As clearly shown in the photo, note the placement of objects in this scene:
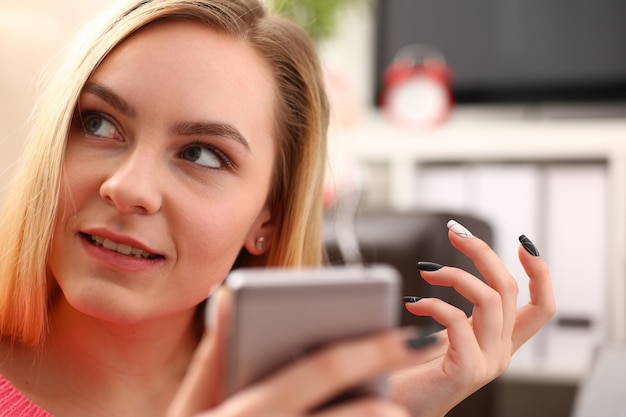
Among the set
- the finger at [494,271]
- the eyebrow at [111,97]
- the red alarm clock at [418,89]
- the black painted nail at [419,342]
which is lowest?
the black painted nail at [419,342]

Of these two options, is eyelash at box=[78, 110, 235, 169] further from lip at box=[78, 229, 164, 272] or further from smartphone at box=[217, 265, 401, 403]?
smartphone at box=[217, 265, 401, 403]

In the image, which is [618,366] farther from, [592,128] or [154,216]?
[592,128]

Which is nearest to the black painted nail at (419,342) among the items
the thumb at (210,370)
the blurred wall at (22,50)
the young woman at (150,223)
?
the thumb at (210,370)

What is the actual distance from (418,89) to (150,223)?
6.45ft

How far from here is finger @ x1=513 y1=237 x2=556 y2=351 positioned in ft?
2.85

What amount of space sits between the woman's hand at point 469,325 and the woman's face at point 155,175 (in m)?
0.25

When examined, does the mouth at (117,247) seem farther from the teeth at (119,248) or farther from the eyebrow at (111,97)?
the eyebrow at (111,97)

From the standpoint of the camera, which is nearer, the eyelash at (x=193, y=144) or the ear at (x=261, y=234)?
the eyelash at (x=193, y=144)

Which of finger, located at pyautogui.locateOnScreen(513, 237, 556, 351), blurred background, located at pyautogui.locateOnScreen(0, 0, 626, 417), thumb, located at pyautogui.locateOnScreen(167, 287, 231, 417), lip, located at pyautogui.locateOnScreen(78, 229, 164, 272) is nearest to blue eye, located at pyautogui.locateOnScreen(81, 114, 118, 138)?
lip, located at pyautogui.locateOnScreen(78, 229, 164, 272)

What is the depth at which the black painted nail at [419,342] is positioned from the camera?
524 millimetres

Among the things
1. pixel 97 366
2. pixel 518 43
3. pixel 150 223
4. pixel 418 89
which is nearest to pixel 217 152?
pixel 150 223

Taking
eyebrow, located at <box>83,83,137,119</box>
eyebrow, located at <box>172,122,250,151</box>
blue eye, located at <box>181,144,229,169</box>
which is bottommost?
blue eye, located at <box>181,144,229,169</box>

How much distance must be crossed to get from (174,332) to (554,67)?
2106mm

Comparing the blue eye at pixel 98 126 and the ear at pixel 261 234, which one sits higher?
the blue eye at pixel 98 126
